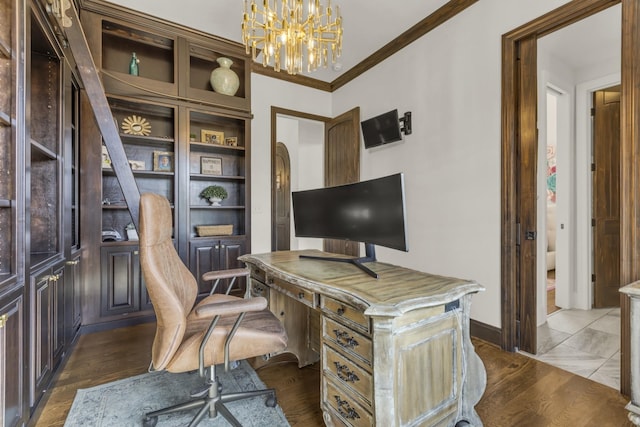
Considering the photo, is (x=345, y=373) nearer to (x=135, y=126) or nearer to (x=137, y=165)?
(x=137, y=165)

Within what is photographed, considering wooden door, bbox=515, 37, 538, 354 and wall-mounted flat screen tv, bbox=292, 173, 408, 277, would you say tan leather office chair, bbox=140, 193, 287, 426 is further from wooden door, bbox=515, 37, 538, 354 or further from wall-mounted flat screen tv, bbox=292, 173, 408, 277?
wooden door, bbox=515, 37, 538, 354

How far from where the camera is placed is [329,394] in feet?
4.92

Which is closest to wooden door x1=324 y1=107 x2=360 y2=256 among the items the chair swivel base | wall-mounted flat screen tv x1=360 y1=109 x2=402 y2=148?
wall-mounted flat screen tv x1=360 y1=109 x2=402 y2=148

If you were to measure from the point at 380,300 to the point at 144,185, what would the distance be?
3.08 meters

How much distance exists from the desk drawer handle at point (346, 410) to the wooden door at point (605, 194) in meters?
3.62

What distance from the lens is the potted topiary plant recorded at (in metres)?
3.45

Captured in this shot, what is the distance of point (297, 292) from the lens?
5.49 ft

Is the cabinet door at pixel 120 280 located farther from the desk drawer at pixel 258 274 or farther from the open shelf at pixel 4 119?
the open shelf at pixel 4 119

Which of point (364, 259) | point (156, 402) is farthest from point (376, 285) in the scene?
point (156, 402)

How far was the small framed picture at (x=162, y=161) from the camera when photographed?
328 cm

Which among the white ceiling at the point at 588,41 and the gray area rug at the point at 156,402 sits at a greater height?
the white ceiling at the point at 588,41

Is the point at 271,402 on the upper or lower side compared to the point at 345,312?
lower

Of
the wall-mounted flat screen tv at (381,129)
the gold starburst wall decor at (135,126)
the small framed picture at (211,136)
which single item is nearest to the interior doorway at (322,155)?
the wall-mounted flat screen tv at (381,129)

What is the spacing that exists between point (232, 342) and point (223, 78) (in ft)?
9.83
